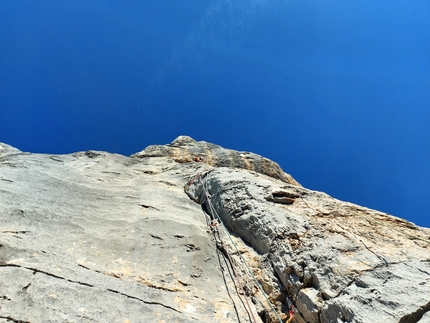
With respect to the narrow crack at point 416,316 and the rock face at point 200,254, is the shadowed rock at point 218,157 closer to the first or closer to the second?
the rock face at point 200,254

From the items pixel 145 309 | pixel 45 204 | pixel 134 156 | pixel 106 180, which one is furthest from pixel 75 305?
pixel 134 156

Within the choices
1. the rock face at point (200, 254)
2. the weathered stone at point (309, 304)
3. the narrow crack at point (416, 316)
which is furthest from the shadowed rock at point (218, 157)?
the narrow crack at point (416, 316)

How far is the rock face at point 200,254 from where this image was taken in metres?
4.24

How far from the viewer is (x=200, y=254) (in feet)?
22.0

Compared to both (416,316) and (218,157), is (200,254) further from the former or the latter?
(218,157)

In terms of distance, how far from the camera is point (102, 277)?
5.04 metres

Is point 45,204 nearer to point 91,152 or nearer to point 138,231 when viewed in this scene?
point 138,231

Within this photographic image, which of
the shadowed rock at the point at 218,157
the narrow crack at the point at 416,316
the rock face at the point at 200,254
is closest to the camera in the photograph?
the narrow crack at the point at 416,316

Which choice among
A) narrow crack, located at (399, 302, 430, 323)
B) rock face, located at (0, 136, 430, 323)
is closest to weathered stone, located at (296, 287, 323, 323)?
rock face, located at (0, 136, 430, 323)

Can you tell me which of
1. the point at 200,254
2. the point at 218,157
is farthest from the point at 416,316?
the point at 218,157

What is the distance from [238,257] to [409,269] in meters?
3.20

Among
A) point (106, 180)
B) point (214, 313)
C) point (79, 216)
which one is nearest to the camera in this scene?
point (214, 313)

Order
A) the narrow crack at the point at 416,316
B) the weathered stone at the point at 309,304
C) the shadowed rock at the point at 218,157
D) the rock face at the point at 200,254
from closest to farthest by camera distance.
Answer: the narrow crack at the point at 416,316 < the rock face at the point at 200,254 < the weathered stone at the point at 309,304 < the shadowed rock at the point at 218,157

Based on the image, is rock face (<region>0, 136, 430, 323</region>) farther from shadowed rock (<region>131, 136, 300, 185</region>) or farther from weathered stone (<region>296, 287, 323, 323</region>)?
shadowed rock (<region>131, 136, 300, 185</region>)
